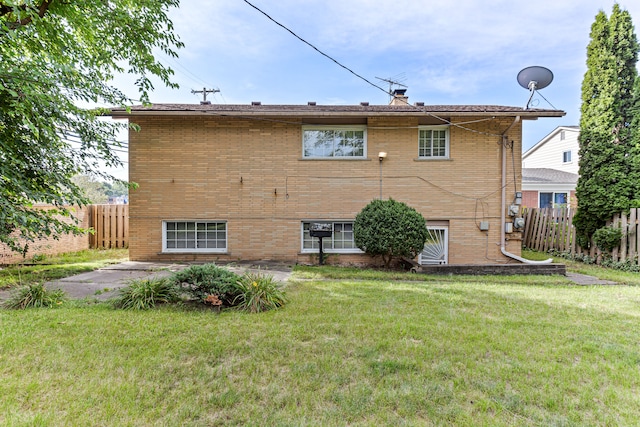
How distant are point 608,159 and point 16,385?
13.2 metres

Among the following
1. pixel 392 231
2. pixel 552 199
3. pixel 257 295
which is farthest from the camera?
pixel 552 199

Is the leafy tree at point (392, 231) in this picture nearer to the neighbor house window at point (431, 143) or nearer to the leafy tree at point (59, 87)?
the neighbor house window at point (431, 143)

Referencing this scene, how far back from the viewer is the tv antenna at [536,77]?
8.87m

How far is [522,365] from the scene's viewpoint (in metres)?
2.93

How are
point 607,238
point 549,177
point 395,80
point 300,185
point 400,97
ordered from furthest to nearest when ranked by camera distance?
point 549,177, point 395,80, point 400,97, point 300,185, point 607,238

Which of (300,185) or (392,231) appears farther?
(300,185)

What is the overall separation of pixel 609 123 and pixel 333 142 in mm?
8235

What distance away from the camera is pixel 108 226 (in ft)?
40.6

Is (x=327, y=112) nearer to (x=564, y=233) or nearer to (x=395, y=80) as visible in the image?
(x=395, y=80)

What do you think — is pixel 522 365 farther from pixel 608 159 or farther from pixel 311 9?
pixel 608 159

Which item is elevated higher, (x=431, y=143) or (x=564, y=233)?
(x=431, y=143)

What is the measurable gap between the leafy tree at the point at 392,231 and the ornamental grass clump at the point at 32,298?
21.2ft

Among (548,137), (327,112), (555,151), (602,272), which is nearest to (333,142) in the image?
(327,112)

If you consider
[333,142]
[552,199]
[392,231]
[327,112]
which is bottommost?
[392,231]
